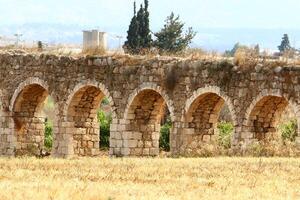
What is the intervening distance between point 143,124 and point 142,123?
5 centimetres

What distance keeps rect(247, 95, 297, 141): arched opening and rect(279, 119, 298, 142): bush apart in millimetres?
4176

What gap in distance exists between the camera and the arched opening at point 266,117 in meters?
31.6

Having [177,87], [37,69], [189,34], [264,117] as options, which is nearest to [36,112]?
[37,69]

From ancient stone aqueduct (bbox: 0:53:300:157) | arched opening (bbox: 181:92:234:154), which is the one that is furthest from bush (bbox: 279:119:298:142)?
ancient stone aqueduct (bbox: 0:53:300:157)

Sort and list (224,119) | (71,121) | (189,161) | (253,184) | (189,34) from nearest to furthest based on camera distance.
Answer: (253,184) → (189,161) → (71,121) → (224,119) → (189,34)

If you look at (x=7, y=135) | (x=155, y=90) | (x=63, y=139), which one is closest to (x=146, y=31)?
(x=7, y=135)

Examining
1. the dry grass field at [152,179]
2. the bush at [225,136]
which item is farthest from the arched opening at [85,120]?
the dry grass field at [152,179]

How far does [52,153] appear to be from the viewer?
37.5 meters

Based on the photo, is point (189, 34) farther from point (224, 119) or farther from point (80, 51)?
point (80, 51)

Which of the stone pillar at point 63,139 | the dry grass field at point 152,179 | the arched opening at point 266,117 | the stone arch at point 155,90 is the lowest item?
the dry grass field at point 152,179

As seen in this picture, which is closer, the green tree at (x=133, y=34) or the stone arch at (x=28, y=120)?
the stone arch at (x=28, y=120)

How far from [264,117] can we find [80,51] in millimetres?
8832

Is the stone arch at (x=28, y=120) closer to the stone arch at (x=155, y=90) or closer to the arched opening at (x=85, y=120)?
the arched opening at (x=85, y=120)

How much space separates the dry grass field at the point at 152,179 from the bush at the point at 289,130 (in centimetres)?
975
